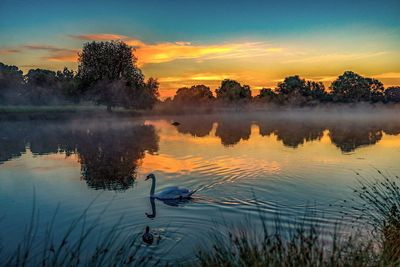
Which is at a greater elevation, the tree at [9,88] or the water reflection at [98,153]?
the tree at [9,88]

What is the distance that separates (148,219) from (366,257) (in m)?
7.08

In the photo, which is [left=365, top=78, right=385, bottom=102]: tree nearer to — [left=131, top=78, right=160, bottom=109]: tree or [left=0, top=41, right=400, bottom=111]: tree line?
[left=0, top=41, right=400, bottom=111]: tree line

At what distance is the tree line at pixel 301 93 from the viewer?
12425cm

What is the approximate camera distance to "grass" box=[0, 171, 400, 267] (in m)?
5.07

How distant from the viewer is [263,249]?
5.29 meters

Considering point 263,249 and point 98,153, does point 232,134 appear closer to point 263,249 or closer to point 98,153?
point 98,153

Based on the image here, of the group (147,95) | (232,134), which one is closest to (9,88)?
(147,95)

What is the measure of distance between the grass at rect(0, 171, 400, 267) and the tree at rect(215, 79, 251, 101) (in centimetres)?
11029

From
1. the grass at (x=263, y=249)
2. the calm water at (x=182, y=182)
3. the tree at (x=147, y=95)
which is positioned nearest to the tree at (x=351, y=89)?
the tree at (x=147, y=95)

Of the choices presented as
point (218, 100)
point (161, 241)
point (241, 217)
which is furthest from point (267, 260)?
point (218, 100)

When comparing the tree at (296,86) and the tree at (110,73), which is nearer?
the tree at (110,73)

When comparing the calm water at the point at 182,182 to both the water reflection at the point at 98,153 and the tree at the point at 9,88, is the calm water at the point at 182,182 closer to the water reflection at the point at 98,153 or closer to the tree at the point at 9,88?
the water reflection at the point at 98,153

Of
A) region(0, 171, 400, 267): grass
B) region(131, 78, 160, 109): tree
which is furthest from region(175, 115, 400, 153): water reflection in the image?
region(0, 171, 400, 267): grass

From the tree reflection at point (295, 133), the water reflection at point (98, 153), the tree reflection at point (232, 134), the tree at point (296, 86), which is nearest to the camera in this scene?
the water reflection at point (98, 153)
